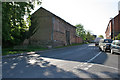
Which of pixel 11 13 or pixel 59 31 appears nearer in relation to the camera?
pixel 11 13

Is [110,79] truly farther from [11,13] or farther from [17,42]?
[17,42]

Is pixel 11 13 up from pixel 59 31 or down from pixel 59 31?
up

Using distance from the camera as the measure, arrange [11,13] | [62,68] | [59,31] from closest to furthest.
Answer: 1. [62,68]
2. [11,13]
3. [59,31]

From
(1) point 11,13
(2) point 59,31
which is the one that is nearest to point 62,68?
(1) point 11,13

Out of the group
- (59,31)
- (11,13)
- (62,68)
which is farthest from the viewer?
(59,31)

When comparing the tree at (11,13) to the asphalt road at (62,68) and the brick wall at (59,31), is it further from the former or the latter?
the brick wall at (59,31)

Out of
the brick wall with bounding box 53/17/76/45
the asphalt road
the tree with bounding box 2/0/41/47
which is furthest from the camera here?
the brick wall with bounding box 53/17/76/45

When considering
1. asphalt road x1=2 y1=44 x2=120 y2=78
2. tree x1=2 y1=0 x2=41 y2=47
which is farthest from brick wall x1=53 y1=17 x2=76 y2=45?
asphalt road x1=2 y1=44 x2=120 y2=78

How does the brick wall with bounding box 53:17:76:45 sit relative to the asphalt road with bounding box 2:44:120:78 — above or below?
above

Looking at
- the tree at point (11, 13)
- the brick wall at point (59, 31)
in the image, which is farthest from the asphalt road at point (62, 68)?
the brick wall at point (59, 31)

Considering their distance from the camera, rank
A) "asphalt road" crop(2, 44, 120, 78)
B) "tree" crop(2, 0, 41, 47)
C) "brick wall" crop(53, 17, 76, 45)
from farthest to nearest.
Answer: "brick wall" crop(53, 17, 76, 45)
"tree" crop(2, 0, 41, 47)
"asphalt road" crop(2, 44, 120, 78)

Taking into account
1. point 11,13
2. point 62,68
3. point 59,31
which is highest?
point 11,13

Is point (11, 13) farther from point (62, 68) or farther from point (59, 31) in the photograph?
point (59, 31)

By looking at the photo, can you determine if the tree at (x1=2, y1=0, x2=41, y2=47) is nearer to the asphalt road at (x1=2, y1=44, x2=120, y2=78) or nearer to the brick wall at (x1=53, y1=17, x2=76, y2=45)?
the asphalt road at (x1=2, y1=44, x2=120, y2=78)
